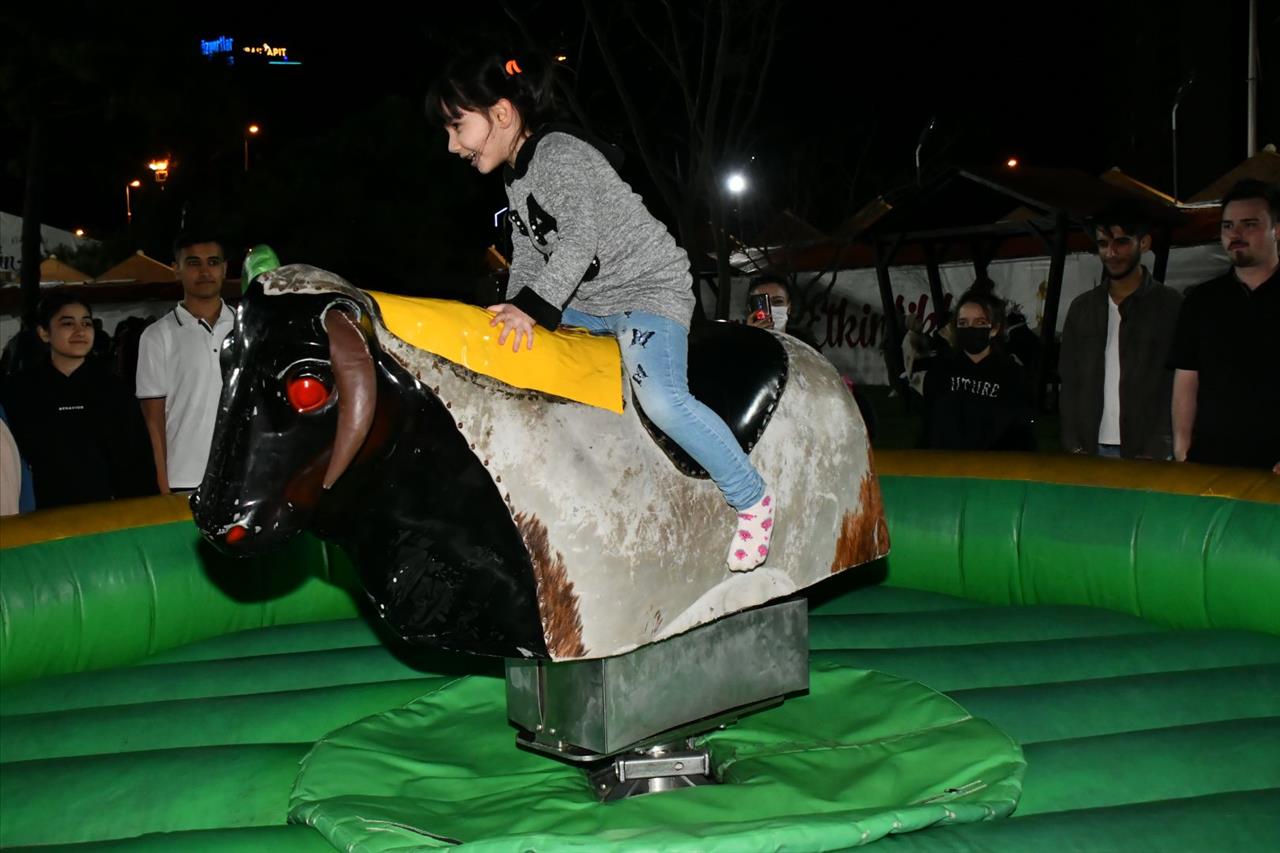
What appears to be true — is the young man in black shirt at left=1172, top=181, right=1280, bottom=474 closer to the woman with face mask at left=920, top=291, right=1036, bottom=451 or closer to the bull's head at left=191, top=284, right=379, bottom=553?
the woman with face mask at left=920, top=291, right=1036, bottom=451

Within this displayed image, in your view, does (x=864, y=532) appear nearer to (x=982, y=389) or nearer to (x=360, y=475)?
(x=360, y=475)

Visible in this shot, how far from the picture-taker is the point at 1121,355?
4.67m

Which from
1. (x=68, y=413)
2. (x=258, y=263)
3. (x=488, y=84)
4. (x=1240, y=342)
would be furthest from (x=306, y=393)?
(x=1240, y=342)

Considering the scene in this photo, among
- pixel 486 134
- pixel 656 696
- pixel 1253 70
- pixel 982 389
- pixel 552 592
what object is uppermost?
pixel 1253 70

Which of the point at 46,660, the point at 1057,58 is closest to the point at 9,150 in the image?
the point at 1057,58

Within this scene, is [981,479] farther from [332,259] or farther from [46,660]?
[332,259]

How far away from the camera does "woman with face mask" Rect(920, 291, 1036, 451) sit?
4883mm

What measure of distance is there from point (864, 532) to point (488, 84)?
1.37 m

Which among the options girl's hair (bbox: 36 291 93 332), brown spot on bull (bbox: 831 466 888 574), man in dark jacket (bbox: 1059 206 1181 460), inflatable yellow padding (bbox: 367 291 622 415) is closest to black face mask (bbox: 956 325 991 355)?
man in dark jacket (bbox: 1059 206 1181 460)

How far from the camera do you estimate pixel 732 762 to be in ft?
9.23

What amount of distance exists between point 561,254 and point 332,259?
18.2 metres

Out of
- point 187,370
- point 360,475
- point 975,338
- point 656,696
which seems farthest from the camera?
point 975,338

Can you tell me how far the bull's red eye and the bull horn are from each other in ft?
0.11

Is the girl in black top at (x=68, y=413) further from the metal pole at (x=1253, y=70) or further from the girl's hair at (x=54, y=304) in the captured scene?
the metal pole at (x=1253, y=70)
